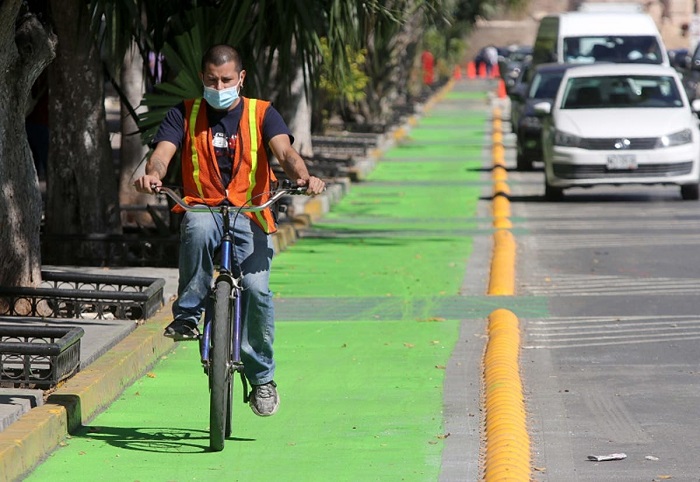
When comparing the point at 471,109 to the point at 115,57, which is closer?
the point at 115,57

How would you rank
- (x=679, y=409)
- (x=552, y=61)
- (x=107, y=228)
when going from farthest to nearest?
1. (x=552, y=61)
2. (x=107, y=228)
3. (x=679, y=409)

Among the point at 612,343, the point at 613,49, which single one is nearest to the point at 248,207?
the point at 612,343

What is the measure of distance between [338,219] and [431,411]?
1120 cm

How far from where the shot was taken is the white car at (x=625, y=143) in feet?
68.3

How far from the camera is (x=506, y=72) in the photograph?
4300 centimetres

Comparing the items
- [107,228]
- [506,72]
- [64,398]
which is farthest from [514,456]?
[506,72]

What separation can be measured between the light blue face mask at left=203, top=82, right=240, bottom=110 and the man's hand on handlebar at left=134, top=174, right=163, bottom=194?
19.0 inches

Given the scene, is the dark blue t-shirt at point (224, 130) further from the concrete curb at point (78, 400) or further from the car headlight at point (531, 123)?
the car headlight at point (531, 123)

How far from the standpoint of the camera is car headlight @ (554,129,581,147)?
21.1 m

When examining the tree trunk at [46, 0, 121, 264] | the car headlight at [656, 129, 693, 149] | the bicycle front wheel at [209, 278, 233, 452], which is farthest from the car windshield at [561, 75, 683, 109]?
the bicycle front wheel at [209, 278, 233, 452]

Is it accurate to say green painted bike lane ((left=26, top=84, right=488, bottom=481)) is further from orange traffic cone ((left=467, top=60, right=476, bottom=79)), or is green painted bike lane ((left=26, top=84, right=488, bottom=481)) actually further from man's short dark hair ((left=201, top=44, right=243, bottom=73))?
orange traffic cone ((left=467, top=60, right=476, bottom=79))

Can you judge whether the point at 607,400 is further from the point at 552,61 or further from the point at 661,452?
the point at 552,61

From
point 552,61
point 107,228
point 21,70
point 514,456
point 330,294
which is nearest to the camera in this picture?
point 514,456

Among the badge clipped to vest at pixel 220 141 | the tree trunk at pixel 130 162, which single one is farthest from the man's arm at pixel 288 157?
the tree trunk at pixel 130 162
